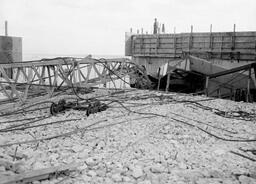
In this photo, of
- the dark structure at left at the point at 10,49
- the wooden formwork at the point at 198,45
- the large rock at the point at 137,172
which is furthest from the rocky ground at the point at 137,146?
the wooden formwork at the point at 198,45

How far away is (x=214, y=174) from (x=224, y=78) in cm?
1138

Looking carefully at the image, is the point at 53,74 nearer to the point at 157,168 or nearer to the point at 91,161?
the point at 91,161

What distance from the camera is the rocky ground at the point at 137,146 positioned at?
3.78m

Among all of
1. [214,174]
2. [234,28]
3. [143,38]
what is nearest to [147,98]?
[214,174]

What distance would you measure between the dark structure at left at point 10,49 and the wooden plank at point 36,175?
1443 cm

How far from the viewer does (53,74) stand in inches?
358

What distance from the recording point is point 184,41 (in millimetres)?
23219

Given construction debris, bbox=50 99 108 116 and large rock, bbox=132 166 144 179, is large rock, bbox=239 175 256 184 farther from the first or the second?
construction debris, bbox=50 99 108 116

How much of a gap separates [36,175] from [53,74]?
609 centimetres

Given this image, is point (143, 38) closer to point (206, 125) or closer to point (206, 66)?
point (206, 66)

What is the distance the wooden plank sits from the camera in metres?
3.20

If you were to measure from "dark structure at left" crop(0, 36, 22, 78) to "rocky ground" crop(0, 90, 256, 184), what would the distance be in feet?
34.0

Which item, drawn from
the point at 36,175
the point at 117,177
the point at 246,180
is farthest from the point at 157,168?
the point at 36,175

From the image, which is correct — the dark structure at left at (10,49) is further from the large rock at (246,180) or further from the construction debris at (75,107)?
the large rock at (246,180)
